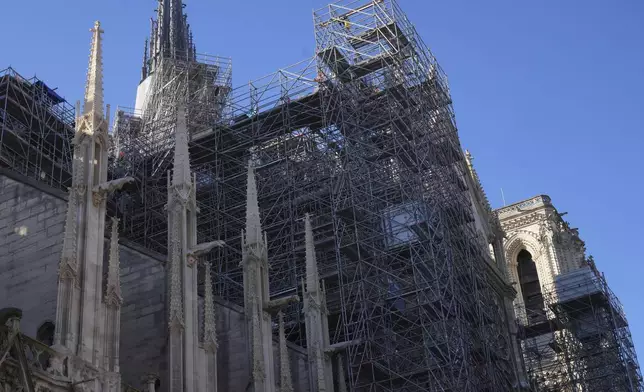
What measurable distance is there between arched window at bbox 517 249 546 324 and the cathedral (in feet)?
23.4

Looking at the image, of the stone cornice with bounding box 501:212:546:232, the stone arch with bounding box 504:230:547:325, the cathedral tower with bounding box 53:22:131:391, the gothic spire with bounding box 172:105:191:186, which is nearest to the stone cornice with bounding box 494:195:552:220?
the stone cornice with bounding box 501:212:546:232

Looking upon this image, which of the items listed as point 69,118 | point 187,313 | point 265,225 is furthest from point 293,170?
point 187,313

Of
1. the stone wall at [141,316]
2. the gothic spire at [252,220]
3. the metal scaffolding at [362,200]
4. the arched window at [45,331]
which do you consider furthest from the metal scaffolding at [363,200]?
the arched window at [45,331]

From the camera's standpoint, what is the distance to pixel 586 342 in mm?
41500

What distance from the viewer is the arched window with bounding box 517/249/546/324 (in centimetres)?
5219

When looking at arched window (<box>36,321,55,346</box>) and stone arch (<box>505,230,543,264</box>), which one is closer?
arched window (<box>36,321,55,346</box>)

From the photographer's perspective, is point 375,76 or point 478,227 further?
point 478,227

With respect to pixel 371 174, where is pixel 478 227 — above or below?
above

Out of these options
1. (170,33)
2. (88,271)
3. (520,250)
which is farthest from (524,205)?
(88,271)

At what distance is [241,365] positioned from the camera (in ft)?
82.5

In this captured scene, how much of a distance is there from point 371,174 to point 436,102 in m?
4.35

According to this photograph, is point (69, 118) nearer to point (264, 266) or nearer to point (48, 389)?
point (264, 266)

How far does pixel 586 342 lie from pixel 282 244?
15.2m

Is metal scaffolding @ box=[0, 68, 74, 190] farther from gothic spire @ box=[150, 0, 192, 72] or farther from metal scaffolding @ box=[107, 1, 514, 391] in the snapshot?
gothic spire @ box=[150, 0, 192, 72]
